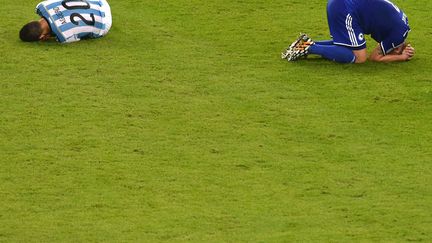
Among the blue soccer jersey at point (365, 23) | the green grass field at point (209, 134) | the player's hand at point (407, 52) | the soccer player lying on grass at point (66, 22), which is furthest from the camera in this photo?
the soccer player lying on grass at point (66, 22)

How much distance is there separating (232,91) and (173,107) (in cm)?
58

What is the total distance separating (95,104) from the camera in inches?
383

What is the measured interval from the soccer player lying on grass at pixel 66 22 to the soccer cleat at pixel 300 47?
170 cm

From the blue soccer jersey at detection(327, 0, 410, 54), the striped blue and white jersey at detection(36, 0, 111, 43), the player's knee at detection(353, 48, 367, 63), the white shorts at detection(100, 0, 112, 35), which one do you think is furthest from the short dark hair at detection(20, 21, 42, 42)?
the player's knee at detection(353, 48, 367, 63)

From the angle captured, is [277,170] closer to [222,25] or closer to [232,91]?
[232,91]

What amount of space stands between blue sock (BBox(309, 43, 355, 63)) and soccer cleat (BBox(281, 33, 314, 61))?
43 millimetres

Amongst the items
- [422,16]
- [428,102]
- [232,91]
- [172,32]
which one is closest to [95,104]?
[232,91]

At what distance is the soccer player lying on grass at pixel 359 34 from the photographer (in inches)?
408

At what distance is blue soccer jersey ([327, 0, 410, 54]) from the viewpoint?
1035 centimetres

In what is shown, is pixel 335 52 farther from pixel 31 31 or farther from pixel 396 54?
pixel 31 31

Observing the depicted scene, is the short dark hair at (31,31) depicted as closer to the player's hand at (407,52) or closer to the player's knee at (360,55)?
the player's knee at (360,55)

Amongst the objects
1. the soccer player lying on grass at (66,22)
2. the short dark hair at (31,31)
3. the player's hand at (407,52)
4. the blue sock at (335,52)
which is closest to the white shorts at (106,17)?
the soccer player lying on grass at (66,22)

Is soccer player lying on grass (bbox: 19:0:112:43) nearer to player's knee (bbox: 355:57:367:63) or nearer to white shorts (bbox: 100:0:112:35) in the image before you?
white shorts (bbox: 100:0:112:35)

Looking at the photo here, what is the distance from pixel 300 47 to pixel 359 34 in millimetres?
522
